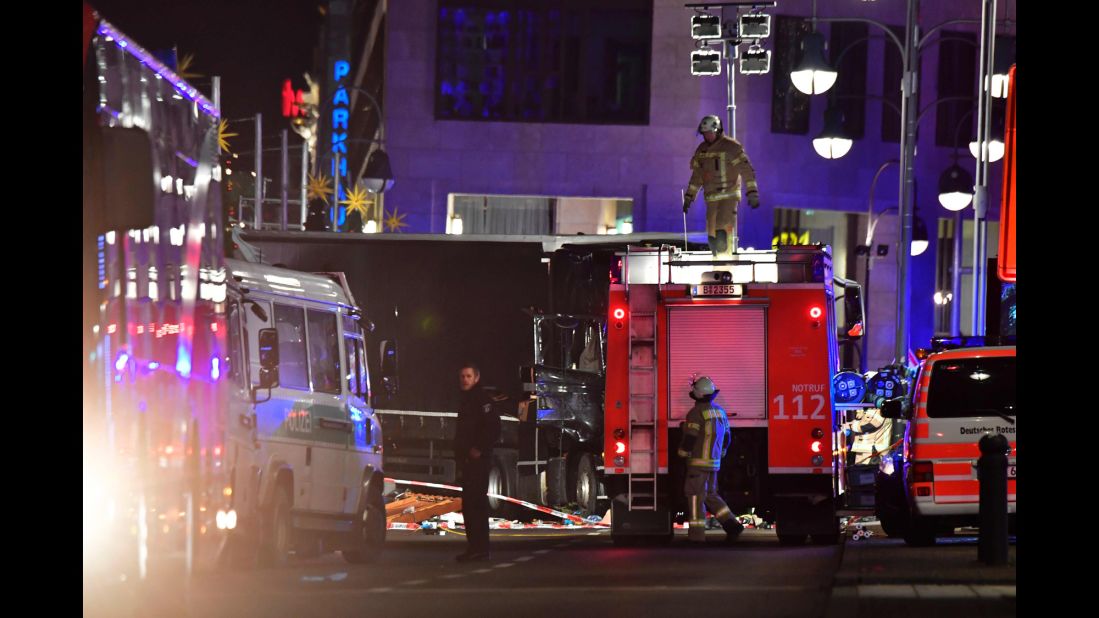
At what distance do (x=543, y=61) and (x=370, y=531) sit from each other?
30.0 metres

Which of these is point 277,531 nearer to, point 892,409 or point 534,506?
point 892,409

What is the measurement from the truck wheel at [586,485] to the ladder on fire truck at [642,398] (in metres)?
3.69

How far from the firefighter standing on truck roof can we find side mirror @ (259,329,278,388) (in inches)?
270

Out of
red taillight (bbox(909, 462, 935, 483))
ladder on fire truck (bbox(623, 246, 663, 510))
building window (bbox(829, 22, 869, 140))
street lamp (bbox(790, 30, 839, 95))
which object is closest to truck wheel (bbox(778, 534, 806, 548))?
ladder on fire truck (bbox(623, 246, 663, 510))

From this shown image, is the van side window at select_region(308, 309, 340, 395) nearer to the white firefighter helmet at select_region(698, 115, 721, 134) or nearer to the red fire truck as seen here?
the red fire truck

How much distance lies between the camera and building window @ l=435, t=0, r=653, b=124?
4891 centimetres

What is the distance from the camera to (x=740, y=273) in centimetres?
2269

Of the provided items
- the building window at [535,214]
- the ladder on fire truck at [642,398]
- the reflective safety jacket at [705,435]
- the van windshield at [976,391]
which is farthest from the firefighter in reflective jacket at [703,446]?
the building window at [535,214]

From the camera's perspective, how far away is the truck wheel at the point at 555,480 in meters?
26.4

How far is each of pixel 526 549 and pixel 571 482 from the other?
12.9 feet

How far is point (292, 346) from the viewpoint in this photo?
18828 millimetres
